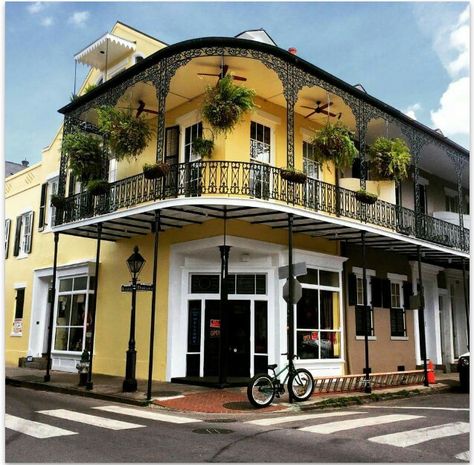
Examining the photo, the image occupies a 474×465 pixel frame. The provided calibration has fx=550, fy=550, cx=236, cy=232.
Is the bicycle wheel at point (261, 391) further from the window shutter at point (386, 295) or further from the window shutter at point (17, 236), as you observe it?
the window shutter at point (17, 236)

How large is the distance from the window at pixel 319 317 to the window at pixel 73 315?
6.42 metres

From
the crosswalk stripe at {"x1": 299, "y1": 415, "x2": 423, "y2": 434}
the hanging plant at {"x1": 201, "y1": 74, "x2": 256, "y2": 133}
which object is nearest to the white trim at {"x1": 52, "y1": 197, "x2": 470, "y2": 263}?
the hanging plant at {"x1": 201, "y1": 74, "x2": 256, "y2": 133}

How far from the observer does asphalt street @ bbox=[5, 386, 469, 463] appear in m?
6.21

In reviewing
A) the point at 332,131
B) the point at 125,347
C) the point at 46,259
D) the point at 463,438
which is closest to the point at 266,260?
the point at 332,131

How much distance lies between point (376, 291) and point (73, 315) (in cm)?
958

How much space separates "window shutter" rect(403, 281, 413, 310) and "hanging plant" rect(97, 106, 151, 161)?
1010 centimetres

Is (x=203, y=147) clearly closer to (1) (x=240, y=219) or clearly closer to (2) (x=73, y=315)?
(1) (x=240, y=219)

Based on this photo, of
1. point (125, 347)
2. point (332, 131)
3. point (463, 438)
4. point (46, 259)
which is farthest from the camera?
point (46, 259)

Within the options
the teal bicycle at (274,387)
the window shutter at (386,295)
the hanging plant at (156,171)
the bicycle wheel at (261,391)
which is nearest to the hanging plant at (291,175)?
the hanging plant at (156,171)

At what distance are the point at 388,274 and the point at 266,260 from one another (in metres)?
5.37

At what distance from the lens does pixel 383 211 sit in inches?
606

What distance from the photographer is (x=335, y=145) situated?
1332 cm

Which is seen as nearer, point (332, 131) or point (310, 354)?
point (332, 131)

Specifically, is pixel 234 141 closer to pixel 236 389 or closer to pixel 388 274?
pixel 236 389
